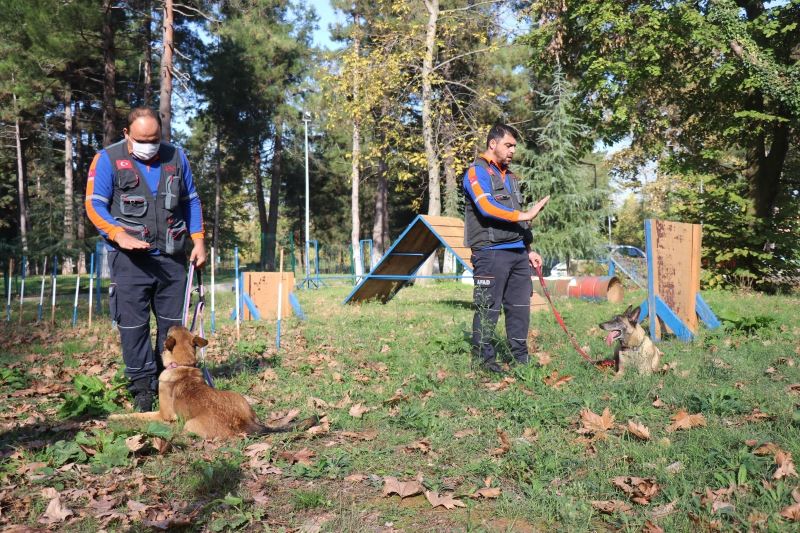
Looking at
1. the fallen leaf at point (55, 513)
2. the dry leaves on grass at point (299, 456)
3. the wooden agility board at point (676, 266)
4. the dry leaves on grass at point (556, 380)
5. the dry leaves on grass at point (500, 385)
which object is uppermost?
the wooden agility board at point (676, 266)

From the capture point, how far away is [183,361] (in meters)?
4.08

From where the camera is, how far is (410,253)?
11500mm

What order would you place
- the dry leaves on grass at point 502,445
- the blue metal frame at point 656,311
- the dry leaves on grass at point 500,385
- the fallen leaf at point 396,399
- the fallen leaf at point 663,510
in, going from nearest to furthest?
the fallen leaf at point 663,510
the dry leaves on grass at point 502,445
the fallen leaf at point 396,399
the dry leaves on grass at point 500,385
the blue metal frame at point 656,311

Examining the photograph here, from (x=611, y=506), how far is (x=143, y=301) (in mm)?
3343

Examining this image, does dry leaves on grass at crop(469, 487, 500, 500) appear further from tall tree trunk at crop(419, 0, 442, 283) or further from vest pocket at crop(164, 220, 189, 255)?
tall tree trunk at crop(419, 0, 442, 283)

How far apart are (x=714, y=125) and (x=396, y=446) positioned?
53.8 feet

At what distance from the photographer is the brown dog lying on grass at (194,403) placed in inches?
146

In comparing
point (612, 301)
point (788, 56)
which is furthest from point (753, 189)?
point (612, 301)

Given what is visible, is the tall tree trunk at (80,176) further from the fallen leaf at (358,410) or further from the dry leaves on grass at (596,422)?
the dry leaves on grass at (596,422)

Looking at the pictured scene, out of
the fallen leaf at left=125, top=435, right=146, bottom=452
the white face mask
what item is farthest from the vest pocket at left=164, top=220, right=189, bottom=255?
the fallen leaf at left=125, top=435, right=146, bottom=452

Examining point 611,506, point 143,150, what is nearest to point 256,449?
point 611,506

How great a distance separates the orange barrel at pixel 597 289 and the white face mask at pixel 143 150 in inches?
409

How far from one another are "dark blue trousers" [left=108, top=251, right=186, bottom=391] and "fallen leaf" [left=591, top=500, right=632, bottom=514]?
3121mm

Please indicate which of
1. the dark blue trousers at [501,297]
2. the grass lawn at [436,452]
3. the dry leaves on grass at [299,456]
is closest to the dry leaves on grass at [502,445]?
the grass lawn at [436,452]
